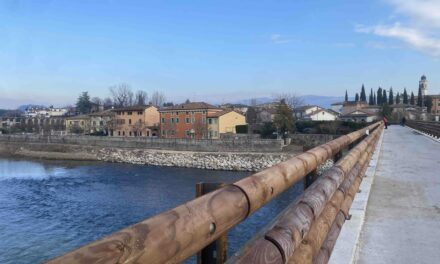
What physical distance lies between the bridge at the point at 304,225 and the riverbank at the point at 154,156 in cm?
4116

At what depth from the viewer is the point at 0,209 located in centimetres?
2503

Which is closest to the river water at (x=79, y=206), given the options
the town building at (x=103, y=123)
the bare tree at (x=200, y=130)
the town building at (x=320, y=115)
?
the bare tree at (x=200, y=130)

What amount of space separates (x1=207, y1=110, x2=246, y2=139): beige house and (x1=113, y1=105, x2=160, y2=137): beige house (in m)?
15.8

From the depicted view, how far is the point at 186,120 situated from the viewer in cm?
7656

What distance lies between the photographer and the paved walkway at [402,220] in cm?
375

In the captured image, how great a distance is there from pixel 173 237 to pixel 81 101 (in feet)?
467

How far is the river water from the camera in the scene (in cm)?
1762

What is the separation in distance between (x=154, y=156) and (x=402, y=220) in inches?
2169

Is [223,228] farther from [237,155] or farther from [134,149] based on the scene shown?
[134,149]

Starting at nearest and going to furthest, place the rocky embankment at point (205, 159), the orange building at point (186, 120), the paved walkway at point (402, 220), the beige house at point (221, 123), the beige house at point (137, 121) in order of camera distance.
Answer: the paved walkway at point (402, 220) < the rocky embankment at point (205, 159) < the beige house at point (221, 123) < the orange building at point (186, 120) < the beige house at point (137, 121)

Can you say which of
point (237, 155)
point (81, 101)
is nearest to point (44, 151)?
point (237, 155)

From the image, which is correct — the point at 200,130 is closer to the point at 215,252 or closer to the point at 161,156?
the point at 161,156

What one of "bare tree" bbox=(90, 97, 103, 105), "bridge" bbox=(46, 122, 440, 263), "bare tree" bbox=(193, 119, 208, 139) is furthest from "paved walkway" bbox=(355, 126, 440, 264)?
"bare tree" bbox=(90, 97, 103, 105)

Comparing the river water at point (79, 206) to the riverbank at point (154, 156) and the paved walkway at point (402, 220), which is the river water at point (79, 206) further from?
the paved walkway at point (402, 220)
